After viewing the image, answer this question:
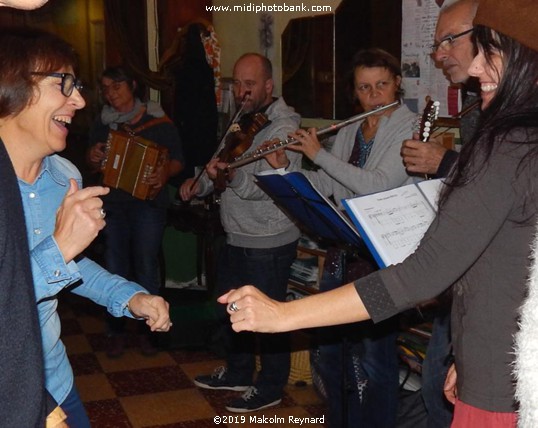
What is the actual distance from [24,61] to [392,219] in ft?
3.71

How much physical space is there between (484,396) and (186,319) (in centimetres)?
317

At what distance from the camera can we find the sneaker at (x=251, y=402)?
3797 mm

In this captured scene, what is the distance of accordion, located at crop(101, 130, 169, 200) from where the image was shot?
4422mm

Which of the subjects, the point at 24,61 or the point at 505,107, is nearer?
the point at 505,107

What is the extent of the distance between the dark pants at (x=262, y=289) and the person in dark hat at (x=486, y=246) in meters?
2.04

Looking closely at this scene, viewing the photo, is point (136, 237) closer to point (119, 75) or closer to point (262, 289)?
point (119, 75)

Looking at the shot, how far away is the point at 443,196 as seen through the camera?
1.59 metres

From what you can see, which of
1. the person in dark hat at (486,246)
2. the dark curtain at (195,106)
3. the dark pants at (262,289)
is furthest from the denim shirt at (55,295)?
the dark curtain at (195,106)

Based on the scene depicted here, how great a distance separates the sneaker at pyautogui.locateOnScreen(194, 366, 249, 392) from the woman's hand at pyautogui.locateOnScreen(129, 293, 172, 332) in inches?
84.2

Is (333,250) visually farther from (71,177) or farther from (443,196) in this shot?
(443,196)

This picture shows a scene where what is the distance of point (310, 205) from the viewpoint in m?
2.79

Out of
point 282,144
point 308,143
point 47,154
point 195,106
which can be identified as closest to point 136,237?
point 195,106

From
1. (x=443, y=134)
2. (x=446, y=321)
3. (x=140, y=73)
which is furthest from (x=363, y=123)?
(x=140, y=73)

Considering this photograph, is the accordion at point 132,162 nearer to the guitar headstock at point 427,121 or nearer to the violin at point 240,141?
the violin at point 240,141
